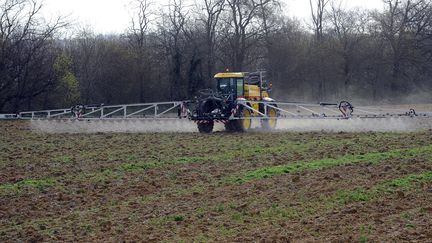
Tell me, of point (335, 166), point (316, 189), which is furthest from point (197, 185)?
point (335, 166)

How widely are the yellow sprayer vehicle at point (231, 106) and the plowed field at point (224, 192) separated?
515cm

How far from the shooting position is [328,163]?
46.9 ft

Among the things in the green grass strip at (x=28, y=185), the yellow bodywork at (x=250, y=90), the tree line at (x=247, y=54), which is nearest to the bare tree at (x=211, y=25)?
the tree line at (x=247, y=54)

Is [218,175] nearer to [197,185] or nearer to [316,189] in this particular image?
[197,185]

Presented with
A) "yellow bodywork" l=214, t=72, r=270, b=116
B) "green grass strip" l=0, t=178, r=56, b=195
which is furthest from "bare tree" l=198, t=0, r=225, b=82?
"green grass strip" l=0, t=178, r=56, b=195

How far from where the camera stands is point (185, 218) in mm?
9758

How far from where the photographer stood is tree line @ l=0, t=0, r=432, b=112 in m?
48.3

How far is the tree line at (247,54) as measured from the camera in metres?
48.3

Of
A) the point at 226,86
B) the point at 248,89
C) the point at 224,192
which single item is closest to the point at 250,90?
the point at 248,89

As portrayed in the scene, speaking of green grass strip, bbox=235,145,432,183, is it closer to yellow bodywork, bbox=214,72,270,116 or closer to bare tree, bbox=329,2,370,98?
yellow bodywork, bbox=214,72,270,116

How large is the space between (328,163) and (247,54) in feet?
130

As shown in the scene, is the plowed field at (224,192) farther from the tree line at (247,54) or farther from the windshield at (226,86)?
the tree line at (247,54)

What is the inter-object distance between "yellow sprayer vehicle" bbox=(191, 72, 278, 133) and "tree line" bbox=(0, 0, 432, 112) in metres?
22.0

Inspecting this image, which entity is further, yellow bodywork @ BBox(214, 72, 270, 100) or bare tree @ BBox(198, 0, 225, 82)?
bare tree @ BBox(198, 0, 225, 82)
